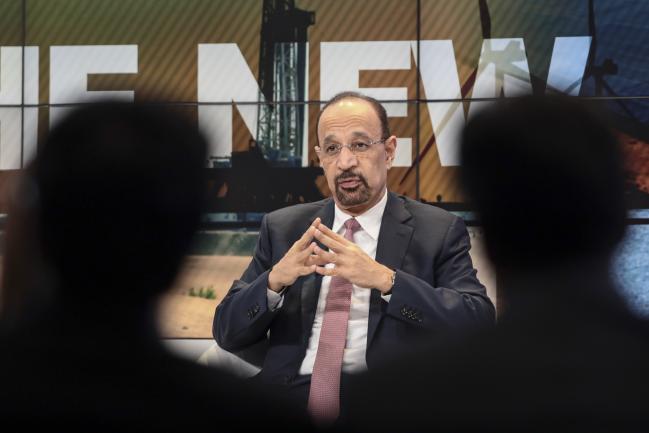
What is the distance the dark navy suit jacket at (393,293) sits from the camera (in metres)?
1.61

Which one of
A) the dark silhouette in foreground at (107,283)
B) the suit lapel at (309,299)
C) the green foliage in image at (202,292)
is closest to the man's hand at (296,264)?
the suit lapel at (309,299)

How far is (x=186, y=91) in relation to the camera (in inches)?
178

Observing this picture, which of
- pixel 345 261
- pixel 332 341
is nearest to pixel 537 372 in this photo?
pixel 345 261

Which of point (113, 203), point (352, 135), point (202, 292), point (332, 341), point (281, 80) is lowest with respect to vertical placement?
point (202, 292)

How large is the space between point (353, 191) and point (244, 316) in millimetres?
446

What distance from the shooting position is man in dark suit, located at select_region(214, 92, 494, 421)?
62.9 inches

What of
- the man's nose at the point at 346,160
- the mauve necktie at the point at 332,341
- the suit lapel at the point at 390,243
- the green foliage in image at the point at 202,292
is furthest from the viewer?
the green foliage in image at the point at 202,292

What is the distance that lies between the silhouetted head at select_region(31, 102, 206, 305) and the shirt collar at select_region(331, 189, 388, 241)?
0.89m

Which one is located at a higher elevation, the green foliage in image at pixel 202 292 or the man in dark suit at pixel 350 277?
the man in dark suit at pixel 350 277

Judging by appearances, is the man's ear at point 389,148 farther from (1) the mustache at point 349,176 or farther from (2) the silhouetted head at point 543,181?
(2) the silhouetted head at point 543,181

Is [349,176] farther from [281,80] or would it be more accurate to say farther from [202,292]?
[202,292]

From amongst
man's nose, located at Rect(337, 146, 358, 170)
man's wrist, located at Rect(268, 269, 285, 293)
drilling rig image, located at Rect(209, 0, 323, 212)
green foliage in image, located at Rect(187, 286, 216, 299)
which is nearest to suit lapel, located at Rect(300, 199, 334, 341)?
man's wrist, located at Rect(268, 269, 285, 293)

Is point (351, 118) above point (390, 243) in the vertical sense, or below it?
above

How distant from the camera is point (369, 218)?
190cm
